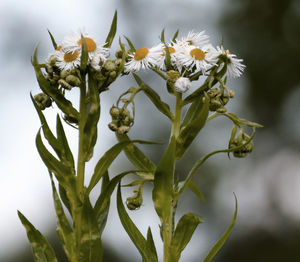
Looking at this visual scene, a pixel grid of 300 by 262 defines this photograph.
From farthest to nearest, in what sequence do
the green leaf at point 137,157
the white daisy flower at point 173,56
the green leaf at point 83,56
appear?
1. the green leaf at point 137,157
2. the white daisy flower at point 173,56
3. the green leaf at point 83,56

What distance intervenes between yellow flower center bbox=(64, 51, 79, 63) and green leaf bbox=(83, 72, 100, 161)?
0.09 metres

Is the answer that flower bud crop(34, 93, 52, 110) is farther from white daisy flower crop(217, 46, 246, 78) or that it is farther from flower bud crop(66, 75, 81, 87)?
white daisy flower crop(217, 46, 246, 78)

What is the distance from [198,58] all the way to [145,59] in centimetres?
19

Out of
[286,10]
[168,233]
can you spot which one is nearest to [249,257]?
[286,10]

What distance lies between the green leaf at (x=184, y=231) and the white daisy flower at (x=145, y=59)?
0.56 metres

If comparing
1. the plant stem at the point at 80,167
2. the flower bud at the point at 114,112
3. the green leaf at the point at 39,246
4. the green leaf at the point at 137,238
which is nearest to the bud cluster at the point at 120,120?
the flower bud at the point at 114,112

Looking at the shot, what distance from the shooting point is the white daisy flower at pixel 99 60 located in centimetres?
187

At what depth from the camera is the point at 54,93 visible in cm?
193

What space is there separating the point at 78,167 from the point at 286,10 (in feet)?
18.7

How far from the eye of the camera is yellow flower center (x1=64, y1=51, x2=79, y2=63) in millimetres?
1869

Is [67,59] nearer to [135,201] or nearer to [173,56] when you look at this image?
[173,56]

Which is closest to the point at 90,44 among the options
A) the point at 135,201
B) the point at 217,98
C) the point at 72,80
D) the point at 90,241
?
the point at 72,80

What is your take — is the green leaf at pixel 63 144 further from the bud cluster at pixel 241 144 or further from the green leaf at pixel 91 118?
the bud cluster at pixel 241 144

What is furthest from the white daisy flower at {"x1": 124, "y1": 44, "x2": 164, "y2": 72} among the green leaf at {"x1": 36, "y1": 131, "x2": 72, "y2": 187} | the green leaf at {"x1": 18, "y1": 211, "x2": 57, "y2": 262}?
the green leaf at {"x1": 18, "y1": 211, "x2": 57, "y2": 262}
